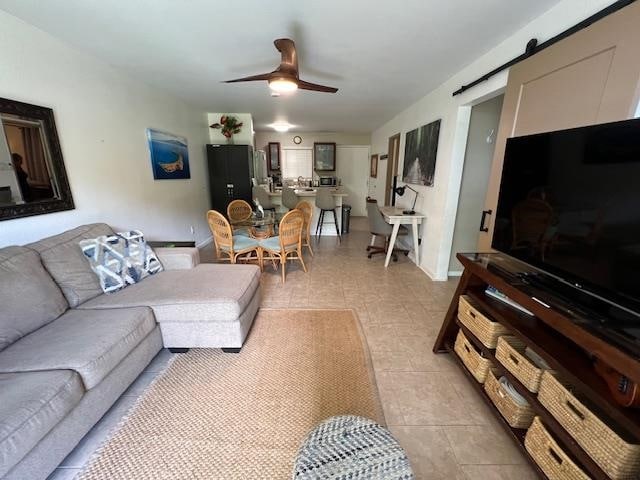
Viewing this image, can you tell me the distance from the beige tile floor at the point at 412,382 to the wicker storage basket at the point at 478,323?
406 millimetres

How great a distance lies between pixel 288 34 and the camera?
1899mm

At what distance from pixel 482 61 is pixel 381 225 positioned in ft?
6.88

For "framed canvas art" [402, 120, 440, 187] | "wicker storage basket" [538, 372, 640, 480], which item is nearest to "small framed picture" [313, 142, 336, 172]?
"framed canvas art" [402, 120, 440, 187]

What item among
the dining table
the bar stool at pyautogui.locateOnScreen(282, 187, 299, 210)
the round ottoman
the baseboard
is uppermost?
the bar stool at pyautogui.locateOnScreen(282, 187, 299, 210)


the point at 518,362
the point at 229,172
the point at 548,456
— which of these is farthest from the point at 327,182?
the point at 548,456

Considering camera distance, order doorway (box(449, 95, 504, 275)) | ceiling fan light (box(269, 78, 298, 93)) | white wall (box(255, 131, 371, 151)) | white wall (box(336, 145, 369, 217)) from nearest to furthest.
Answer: ceiling fan light (box(269, 78, 298, 93)), doorway (box(449, 95, 504, 275)), white wall (box(255, 131, 371, 151)), white wall (box(336, 145, 369, 217))

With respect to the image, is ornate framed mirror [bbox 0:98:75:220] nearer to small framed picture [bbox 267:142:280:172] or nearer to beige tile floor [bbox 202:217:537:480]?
beige tile floor [bbox 202:217:537:480]

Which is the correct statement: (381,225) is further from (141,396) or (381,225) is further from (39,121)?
(39,121)

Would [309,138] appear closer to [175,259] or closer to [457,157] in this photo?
[457,157]

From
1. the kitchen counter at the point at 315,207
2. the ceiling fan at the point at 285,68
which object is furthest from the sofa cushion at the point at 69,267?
the kitchen counter at the point at 315,207

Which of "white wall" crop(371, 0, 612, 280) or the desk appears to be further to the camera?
the desk

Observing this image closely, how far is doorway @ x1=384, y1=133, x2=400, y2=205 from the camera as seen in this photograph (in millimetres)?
4766

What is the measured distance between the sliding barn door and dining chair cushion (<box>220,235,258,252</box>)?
2575 mm

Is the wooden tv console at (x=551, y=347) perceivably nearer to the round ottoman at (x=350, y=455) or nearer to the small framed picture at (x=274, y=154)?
the round ottoman at (x=350, y=455)
